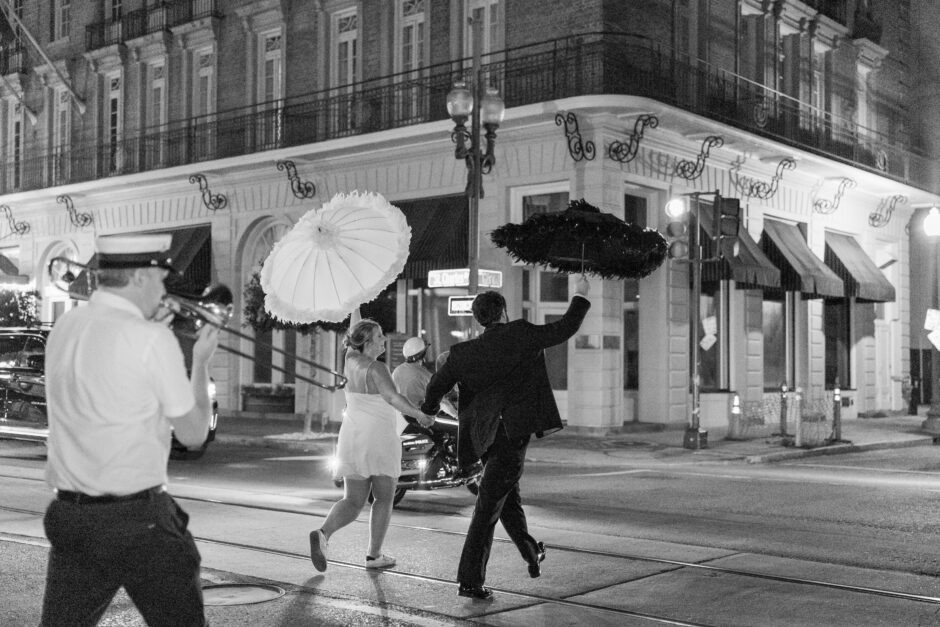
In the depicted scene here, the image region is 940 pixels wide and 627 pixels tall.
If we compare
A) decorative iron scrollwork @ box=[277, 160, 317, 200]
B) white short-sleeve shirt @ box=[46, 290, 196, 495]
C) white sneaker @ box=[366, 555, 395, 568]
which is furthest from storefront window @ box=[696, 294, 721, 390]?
white short-sleeve shirt @ box=[46, 290, 196, 495]

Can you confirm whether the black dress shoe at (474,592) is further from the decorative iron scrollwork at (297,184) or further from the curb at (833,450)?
the decorative iron scrollwork at (297,184)

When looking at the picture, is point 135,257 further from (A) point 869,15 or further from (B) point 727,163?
(A) point 869,15

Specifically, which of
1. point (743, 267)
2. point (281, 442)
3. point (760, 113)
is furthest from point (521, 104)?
point (281, 442)

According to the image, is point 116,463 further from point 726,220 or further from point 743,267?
point 743,267

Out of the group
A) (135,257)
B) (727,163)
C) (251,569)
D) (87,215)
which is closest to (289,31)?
(87,215)

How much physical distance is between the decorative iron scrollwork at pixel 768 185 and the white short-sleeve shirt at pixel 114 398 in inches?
858

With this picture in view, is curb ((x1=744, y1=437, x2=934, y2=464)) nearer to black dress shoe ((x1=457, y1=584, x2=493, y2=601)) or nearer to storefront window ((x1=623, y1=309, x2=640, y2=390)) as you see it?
storefront window ((x1=623, y1=309, x2=640, y2=390))

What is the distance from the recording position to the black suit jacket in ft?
22.5

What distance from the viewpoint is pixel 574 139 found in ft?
67.8

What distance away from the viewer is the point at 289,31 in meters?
26.0

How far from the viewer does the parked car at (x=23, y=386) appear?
15641 mm

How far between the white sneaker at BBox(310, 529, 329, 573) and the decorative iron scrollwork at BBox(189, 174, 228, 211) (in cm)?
2023

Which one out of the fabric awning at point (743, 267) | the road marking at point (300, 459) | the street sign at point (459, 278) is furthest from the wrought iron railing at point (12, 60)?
the fabric awning at point (743, 267)

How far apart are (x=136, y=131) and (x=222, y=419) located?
7937 mm
